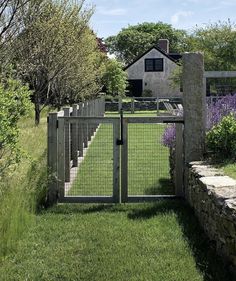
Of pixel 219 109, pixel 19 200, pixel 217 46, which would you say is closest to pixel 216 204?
pixel 19 200

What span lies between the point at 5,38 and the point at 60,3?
7635 mm

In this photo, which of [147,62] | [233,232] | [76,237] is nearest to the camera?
[233,232]

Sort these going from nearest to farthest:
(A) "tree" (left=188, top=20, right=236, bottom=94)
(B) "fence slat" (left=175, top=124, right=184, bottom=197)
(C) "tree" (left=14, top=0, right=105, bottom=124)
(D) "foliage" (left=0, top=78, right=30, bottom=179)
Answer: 1. (D) "foliage" (left=0, top=78, right=30, bottom=179)
2. (B) "fence slat" (left=175, top=124, right=184, bottom=197)
3. (C) "tree" (left=14, top=0, right=105, bottom=124)
4. (A) "tree" (left=188, top=20, right=236, bottom=94)

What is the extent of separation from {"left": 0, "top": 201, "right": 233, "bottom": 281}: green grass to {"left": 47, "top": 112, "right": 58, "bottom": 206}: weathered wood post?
0.49 metres

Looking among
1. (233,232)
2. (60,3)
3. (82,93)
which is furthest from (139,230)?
(82,93)

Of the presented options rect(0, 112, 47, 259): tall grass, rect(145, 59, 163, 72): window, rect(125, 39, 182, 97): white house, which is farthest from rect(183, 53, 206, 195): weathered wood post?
rect(145, 59, 163, 72): window

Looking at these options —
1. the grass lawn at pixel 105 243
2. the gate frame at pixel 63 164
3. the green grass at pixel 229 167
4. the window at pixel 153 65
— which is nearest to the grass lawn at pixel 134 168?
the gate frame at pixel 63 164

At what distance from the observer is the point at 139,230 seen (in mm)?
6402

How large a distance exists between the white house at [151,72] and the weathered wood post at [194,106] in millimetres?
53359

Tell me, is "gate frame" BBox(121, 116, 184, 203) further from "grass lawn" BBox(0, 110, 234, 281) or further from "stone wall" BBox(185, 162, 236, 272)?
"stone wall" BBox(185, 162, 236, 272)

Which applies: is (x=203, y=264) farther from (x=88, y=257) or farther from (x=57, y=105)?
(x=57, y=105)

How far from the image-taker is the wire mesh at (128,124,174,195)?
884 cm

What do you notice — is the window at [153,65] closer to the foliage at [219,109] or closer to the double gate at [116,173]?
the double gate at [116,173]

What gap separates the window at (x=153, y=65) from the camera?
61688 millimetres
